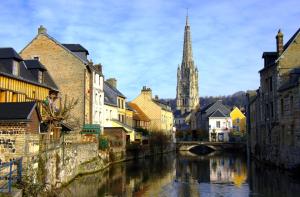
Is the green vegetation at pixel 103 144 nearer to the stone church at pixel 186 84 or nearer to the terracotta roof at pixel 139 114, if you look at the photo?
the terracotta roof at pixel 139 114

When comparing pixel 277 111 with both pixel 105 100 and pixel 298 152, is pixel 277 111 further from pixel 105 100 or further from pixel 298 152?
pixel 105 100

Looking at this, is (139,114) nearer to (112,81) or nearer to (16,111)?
(112,81)

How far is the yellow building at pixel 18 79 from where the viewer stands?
77.4ft

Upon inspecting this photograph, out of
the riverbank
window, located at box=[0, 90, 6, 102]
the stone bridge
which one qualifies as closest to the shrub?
the riverbank

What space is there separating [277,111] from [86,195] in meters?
21.2

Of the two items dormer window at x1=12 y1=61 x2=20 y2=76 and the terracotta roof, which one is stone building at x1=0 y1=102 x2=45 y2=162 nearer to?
dormer window at x1=12 y1=61 x2=20 y2=76

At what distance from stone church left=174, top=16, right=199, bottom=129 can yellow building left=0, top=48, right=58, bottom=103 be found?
105 meters

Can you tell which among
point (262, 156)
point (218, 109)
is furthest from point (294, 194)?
point (218, 109)

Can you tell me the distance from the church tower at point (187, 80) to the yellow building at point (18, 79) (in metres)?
106

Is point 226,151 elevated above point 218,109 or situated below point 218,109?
below

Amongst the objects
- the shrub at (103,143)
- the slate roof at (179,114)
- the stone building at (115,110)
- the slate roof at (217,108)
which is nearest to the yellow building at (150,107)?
the stone building at (115,110)

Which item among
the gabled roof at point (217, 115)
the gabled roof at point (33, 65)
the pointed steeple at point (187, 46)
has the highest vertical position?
the pointed steeple at point (187, 46)

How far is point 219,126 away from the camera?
84125mm

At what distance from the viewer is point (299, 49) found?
116 feet
